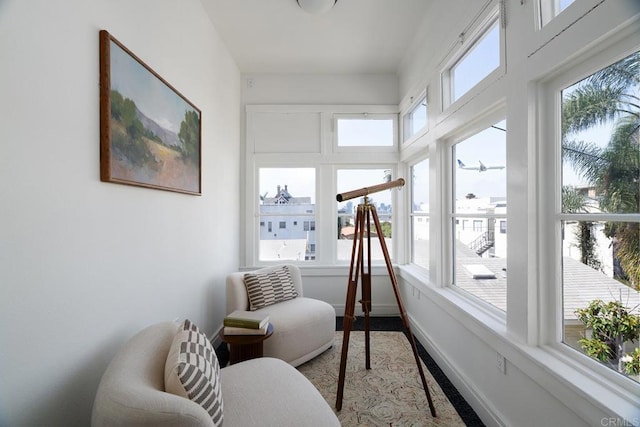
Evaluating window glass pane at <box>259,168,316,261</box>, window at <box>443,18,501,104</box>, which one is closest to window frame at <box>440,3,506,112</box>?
window at <box>443,18,501,104</box>

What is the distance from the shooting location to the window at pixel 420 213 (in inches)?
116

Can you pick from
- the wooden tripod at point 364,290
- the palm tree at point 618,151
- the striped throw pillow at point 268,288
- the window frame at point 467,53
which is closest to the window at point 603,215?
the palm tree at point 618,151

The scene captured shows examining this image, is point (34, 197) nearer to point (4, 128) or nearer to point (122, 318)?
point (4, 128)

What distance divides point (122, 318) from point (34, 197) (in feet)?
2.35

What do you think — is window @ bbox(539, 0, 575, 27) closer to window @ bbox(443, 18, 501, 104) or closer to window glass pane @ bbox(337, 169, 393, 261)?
window @ bbox(443, 18, 501, 104)

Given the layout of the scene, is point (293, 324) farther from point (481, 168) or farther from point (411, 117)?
point (411, 117)

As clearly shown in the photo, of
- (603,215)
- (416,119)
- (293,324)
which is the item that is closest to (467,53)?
(416,119)

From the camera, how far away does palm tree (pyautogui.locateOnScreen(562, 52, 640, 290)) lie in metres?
0.99

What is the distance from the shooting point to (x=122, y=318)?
4.53 feet

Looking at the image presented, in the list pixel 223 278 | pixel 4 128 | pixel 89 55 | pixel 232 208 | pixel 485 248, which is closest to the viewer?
pixel 4 128

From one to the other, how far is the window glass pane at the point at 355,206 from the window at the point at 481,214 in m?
1.34

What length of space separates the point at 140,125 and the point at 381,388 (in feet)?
7.50

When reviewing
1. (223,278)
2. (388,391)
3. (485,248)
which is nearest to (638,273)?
(485,248)

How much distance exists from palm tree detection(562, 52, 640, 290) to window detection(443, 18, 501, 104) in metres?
0.64
